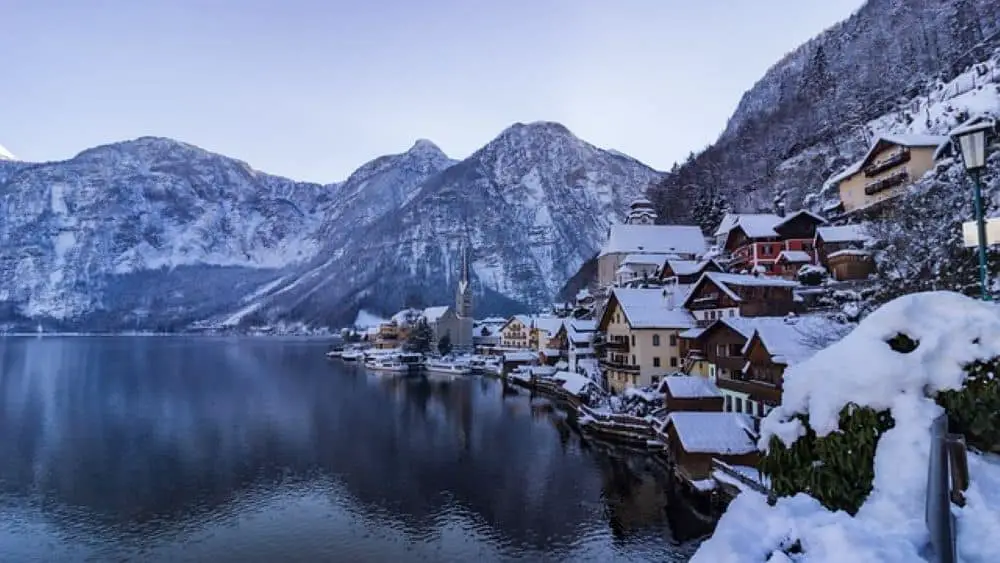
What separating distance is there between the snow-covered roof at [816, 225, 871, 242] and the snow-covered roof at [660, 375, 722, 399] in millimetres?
18540

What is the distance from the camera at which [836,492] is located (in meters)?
5.91

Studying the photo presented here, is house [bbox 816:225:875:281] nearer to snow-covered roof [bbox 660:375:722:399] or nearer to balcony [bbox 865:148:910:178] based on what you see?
balcony [bbox 865:148:910:178]

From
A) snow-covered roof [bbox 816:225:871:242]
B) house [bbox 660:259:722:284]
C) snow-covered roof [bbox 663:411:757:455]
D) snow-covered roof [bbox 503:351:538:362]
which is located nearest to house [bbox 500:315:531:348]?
snow-covered roof [bbox 503:351:538:362]

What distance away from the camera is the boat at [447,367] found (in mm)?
88125

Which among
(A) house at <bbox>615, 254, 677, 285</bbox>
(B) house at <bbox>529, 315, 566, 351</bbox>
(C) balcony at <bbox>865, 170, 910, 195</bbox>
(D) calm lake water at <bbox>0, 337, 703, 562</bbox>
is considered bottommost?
(D) calm lake water at <bbox>0, 337, 703, 562</bbox>

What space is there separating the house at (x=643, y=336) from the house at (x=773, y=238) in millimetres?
9540

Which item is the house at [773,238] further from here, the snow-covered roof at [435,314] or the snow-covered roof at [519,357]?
the snow-covered roof at [435,314]

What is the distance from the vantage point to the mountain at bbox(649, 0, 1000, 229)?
7019 cm

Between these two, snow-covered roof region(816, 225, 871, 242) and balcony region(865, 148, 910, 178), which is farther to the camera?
snow-covered roof region(816, 225, 871, 242)

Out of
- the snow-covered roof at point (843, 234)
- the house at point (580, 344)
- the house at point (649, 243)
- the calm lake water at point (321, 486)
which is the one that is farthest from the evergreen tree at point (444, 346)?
the snow-covered roof at point (843, 234)

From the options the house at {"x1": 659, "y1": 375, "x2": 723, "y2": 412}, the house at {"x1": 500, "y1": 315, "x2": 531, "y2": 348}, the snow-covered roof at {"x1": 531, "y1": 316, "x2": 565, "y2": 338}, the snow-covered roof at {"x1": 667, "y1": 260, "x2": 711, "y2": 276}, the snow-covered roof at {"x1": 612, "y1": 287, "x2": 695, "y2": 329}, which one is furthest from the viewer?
the house at {"x1": 500, "y1": 315, "x2": 531, "y2": 348}

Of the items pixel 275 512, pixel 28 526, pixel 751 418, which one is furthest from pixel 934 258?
pixel 28 526

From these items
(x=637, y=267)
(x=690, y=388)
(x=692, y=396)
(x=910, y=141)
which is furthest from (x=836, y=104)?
(x=692, y=396)

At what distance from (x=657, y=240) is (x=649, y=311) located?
96.2ft
